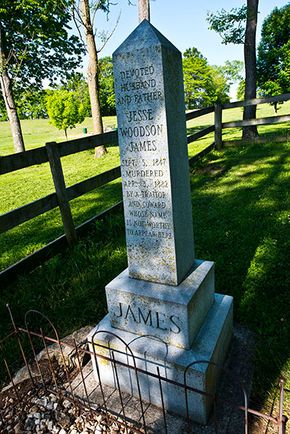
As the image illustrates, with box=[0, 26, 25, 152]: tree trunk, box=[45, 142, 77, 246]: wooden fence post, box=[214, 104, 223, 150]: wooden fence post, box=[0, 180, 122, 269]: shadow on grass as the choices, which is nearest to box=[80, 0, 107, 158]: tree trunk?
box=[0, 26, 25, 152]: tree trunk

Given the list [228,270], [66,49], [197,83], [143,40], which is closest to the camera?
[143,40]

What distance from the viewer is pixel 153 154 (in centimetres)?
215

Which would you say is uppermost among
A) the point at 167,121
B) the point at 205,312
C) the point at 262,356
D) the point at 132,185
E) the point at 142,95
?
the point at 142,95

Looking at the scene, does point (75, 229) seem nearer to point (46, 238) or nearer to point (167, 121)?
point (46, 238)

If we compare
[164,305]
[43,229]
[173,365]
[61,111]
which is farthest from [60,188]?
[61,111]

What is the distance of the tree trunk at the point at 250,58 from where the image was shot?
9938 mm

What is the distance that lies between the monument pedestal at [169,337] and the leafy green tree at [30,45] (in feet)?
47.6

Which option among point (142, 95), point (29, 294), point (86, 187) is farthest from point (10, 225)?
point (142, 95)

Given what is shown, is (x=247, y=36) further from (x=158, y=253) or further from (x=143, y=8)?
(x=158, y=253)

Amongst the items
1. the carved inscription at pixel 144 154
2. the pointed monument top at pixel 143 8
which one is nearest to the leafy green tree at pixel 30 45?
the pointed monument top at pixel 143 8

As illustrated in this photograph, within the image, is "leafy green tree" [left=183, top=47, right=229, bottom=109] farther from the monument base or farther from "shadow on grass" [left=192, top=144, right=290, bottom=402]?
the monument base

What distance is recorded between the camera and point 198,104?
57.0 metres

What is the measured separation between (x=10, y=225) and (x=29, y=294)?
→ 2.82ft

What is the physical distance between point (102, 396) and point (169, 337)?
74 cm
